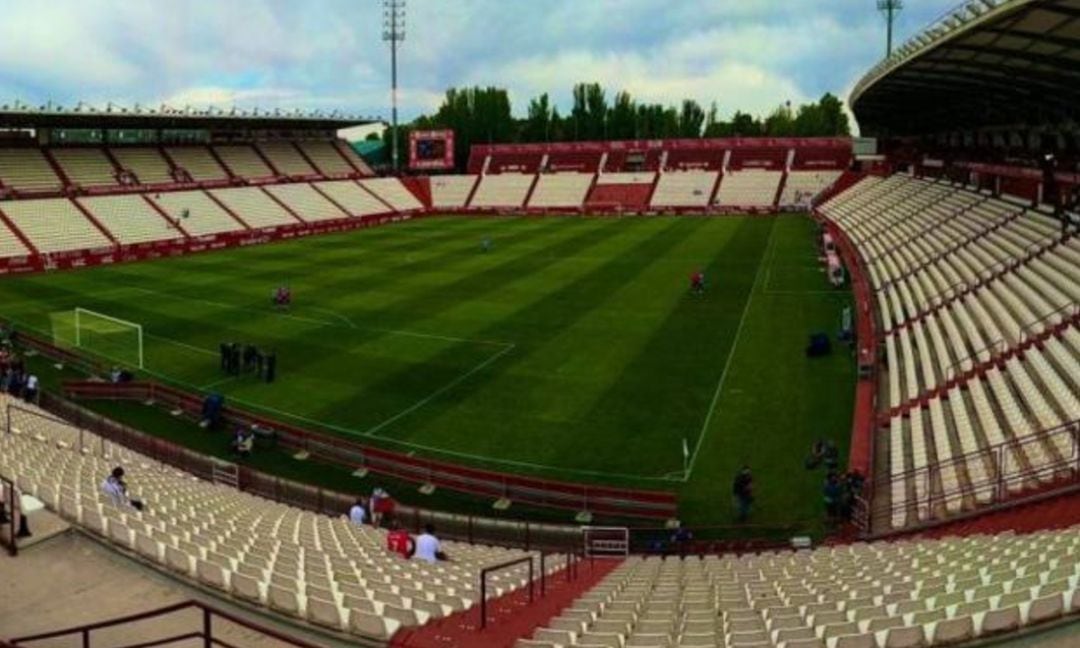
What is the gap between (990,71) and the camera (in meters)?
35.5

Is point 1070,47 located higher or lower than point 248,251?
higher

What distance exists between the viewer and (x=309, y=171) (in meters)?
93.1

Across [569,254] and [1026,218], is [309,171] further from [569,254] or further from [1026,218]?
[1026,218]

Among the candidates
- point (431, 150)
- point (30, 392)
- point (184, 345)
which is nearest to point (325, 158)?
point (431, 150)

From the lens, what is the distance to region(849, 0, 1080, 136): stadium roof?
2584cm

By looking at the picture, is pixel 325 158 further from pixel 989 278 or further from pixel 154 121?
pixel 989 278

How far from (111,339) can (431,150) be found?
7031cm

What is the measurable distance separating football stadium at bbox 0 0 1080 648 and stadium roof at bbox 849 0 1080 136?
0.95ft

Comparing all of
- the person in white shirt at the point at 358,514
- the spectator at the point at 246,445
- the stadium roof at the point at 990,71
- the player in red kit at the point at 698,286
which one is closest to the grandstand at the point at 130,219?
the player in red kit at the point at 698,286

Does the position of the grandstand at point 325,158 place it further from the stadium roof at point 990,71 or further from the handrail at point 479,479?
the handrail at point 479,479

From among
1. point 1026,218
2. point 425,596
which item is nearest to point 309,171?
point 1026,218

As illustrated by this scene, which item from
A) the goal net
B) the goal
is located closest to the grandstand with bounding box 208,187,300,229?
the goal net

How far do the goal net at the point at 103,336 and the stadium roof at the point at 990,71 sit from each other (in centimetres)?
2890

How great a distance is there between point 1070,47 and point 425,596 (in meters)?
26.3
